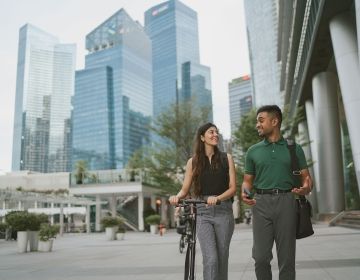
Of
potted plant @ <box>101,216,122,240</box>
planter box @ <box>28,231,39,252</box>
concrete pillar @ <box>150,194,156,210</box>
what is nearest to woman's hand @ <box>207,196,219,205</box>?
planter box @ <box>28,231,39,252</box>

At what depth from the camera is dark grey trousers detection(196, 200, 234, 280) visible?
12.9 feet

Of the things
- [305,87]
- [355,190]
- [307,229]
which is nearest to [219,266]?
[307,229]

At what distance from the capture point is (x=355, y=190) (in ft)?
90.2

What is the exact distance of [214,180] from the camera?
4.14 meters

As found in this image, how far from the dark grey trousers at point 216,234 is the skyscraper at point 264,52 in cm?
12685

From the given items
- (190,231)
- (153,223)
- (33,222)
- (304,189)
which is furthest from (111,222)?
(304,189)

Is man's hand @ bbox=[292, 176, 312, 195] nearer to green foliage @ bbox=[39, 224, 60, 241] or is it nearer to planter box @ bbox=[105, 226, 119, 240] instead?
green foliage @ bbox=[39, 224, 60, 241]

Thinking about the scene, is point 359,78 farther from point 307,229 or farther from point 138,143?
point 138,143

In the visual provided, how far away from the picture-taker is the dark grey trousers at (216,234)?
12.9 ft

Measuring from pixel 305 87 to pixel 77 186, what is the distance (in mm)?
23528

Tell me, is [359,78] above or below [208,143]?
above

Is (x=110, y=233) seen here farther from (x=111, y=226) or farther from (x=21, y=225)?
(x=21, y=225)

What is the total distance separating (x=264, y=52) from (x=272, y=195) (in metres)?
148

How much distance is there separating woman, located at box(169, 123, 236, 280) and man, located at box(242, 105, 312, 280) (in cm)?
27
